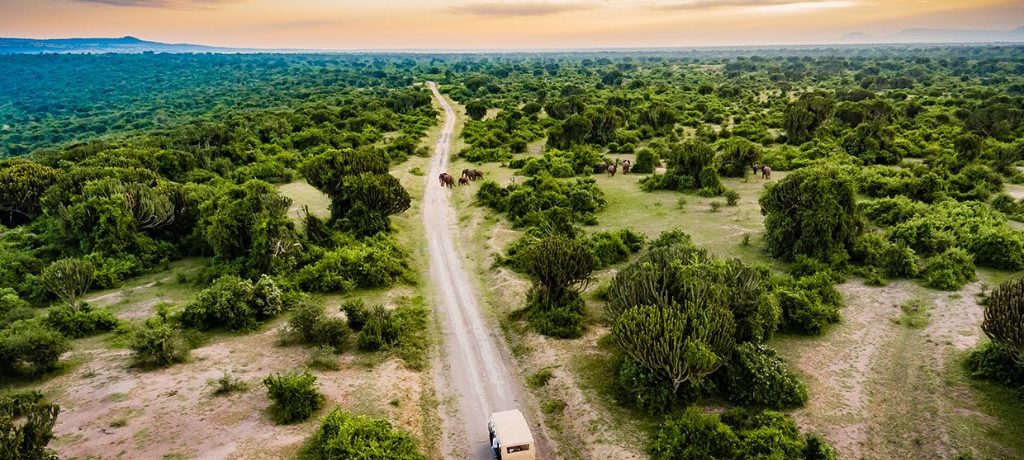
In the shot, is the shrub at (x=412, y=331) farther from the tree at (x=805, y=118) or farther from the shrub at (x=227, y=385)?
the tree at (x=805, y=118)

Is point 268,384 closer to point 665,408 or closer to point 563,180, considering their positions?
point 665,408

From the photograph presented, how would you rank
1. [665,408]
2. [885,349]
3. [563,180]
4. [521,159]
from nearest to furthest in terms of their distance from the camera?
[665,408] < [885,349] < [563,180] < [521,159]

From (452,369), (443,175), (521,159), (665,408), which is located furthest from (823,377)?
(521,159)

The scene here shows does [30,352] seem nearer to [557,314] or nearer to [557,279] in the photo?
[557,314]

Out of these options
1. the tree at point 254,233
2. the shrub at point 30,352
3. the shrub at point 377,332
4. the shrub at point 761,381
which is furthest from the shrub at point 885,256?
the shrub at point 30,352

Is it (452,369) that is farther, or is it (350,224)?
(350,224)

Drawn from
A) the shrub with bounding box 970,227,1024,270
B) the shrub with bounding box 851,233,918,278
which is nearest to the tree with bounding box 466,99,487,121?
the shrub with bounding box 851,233,918,278
